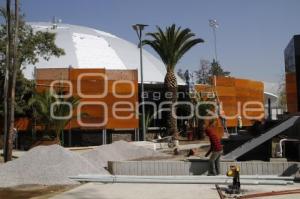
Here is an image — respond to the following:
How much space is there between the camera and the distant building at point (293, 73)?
20.4 meters

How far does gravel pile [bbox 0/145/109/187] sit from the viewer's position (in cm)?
1502

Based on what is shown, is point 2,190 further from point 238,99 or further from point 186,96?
point 238,99

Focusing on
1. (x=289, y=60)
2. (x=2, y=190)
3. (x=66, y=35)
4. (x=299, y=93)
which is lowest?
(x=2, y=190)

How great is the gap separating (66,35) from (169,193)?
45890 millimetres

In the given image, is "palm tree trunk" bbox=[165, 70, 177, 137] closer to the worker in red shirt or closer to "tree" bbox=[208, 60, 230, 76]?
the worker in red shirt

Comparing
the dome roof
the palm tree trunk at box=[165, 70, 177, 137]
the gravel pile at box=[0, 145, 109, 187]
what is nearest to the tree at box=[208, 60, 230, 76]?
the dome roof

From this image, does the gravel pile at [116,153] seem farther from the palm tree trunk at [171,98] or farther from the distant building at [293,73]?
the palm tree trunk at [171,98]

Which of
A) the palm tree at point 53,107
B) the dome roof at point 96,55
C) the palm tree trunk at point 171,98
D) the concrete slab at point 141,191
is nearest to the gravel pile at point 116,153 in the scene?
the concrete slab at point 141,191

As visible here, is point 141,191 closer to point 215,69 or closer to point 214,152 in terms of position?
point 214,152

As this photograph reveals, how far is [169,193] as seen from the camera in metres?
12.0

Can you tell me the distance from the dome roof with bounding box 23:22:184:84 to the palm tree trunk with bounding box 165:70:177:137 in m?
10.6

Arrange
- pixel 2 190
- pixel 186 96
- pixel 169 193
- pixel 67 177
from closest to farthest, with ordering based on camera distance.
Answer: pixel 169 193
pixel 2 190
pixel 67 177
pixel 186 96

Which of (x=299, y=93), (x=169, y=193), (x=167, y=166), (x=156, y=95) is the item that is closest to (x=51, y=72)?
(x=156, y=95)

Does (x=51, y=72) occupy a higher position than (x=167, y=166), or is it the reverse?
(x=51, y=72)
